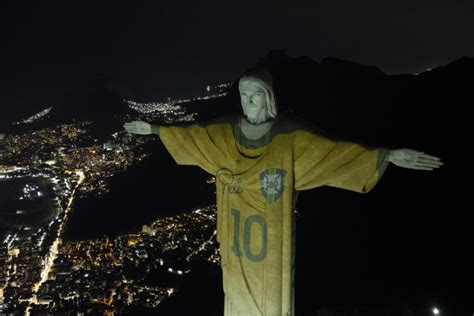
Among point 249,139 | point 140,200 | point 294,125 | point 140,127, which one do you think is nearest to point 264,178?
point 249,139

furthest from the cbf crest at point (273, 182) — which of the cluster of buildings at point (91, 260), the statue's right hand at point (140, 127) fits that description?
the cluster of buildings at point (91, 260)

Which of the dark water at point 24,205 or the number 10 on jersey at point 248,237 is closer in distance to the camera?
the number 10 on jersey at point 248,237

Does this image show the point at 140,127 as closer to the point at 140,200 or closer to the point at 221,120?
the point at 221,120

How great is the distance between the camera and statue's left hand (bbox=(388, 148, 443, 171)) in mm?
3006

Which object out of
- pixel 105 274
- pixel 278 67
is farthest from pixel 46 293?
pixel 278 67

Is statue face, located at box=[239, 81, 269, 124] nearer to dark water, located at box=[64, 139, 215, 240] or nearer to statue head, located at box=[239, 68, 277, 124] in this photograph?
statue head, located at box=[239, 68, 277, 124]

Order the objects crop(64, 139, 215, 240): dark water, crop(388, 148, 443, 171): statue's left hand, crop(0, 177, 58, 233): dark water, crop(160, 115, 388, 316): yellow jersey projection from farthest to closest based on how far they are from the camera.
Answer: crop(0, 177, 58, 233): dark water, crop(64, 139, 215, 240): dark water, crop(160, 115, 388, 316): yellow jersey projection, crop(388, 148, 443, 171): statue's left hand

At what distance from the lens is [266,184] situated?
343 centimetres

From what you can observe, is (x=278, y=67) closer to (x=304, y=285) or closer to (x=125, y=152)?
(x=125, y=152)

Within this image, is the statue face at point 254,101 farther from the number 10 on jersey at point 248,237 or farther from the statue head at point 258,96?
the number 10 on jersey at point 248,237

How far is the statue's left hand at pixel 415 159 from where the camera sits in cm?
301

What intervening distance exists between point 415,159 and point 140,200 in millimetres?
43259

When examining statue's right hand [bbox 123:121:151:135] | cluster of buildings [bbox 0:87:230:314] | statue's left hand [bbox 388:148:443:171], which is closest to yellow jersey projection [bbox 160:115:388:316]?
statue's left hand [bbox 388:148:443:171]

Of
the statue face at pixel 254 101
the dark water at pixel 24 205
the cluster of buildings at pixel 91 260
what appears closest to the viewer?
the statue face at pixel 254 101
